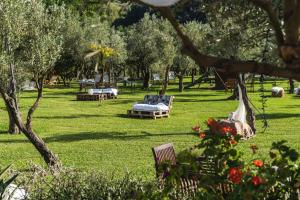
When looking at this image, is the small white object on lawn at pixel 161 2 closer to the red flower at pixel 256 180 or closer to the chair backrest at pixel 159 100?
the red flower at pixel 256 180

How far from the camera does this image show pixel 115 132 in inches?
745

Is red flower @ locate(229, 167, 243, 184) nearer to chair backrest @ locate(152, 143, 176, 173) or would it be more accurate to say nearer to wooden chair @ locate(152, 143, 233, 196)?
wooden chair @ locate(152, 143, 233, 196)

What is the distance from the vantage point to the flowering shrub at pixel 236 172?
378 cm

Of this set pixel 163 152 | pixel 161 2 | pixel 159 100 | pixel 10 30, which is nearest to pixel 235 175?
pixel 161 2

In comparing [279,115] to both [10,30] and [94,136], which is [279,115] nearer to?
[94,136]

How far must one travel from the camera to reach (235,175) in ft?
12.7

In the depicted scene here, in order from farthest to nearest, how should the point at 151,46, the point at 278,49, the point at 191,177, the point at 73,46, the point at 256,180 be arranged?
1. the point at 73,46
2. the point at 151,46
3. the point at 191,177
4. the point at 256,180
5. the point at 278,49

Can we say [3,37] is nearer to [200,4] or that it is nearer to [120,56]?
[200,4]

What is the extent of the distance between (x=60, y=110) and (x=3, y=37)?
16501 mm

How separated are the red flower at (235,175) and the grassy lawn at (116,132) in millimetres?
3115

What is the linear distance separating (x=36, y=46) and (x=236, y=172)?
26.7ft

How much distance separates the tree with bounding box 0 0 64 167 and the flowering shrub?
7.08 meters

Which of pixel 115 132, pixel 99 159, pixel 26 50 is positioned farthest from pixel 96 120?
pixel 26 50

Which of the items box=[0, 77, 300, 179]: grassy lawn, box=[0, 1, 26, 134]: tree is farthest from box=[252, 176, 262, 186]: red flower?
box=[0, 1, 26, 134]: tree
